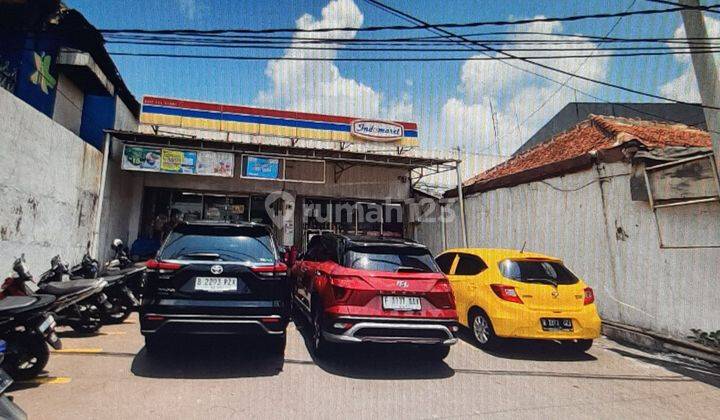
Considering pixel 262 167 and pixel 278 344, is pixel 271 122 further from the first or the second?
pixel 278 344

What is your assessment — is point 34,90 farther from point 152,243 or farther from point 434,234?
point 434,234

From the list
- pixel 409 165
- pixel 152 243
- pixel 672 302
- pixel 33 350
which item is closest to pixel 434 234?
pixel 409 165

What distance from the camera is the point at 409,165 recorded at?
12.4 meters

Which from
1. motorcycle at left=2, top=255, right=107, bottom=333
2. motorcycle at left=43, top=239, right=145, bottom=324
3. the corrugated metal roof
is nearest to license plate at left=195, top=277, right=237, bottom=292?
motorcycle at left=2, top=255, right=107, bottom=333

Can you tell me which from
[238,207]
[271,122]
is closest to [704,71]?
[271,122]

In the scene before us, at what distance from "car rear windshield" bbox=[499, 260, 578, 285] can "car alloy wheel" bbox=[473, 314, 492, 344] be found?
81 centimetres

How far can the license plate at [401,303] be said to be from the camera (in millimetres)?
4395

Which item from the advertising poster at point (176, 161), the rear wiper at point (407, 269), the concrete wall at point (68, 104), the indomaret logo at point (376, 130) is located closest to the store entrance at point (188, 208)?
the advertising poster at point (176, 161)

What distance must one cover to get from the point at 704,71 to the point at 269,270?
22.8 ft

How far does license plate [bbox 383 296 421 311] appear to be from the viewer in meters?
4.39

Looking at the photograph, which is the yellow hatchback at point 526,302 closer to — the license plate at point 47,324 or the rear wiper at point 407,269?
the rear wiper at point 407,269

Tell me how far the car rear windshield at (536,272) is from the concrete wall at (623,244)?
6.11 ft

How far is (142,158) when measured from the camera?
34.4ft

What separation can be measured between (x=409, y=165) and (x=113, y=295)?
351 inches
